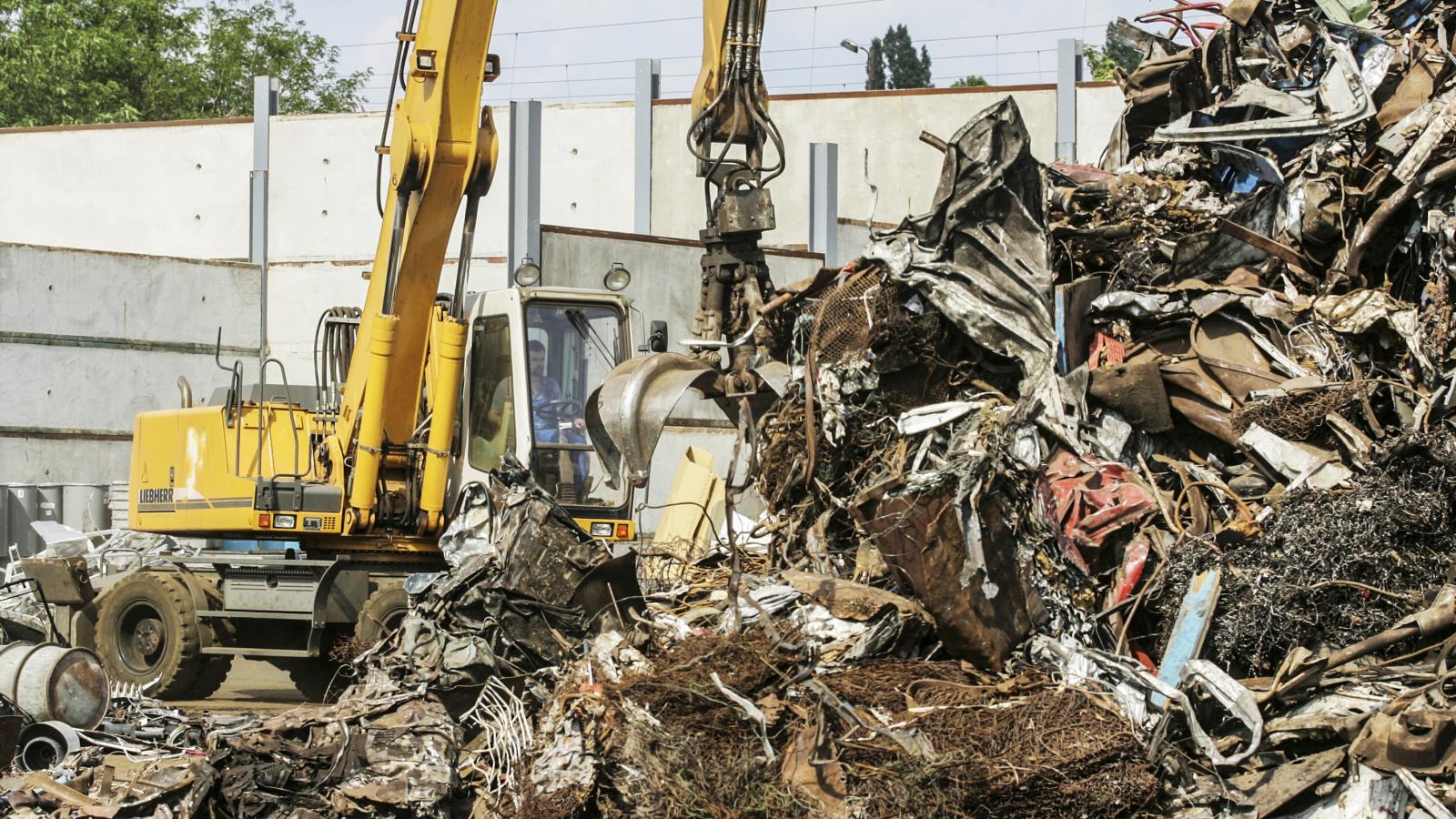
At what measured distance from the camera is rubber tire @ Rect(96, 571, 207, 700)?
9.16 metres

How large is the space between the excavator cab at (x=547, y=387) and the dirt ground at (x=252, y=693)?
6.52 feet

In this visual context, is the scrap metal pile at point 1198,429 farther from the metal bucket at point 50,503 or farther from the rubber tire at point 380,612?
the metal bucket at point 50,503

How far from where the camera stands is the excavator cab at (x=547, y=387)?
846 centimetres

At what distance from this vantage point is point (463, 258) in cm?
829

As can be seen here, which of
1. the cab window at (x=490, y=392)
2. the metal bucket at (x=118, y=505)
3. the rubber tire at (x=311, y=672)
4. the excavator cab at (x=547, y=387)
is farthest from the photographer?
the metal bucket at (x=118, y=505)

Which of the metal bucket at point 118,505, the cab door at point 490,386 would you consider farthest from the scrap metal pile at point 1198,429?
the metal bucket at point 118,505

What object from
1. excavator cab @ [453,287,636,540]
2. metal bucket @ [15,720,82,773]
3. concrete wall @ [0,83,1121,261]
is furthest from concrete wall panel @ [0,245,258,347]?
metal bucket @ [15,720,82,773]

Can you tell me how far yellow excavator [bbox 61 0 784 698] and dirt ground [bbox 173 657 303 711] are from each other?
208mm

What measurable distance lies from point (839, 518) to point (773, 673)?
1328 millimetres

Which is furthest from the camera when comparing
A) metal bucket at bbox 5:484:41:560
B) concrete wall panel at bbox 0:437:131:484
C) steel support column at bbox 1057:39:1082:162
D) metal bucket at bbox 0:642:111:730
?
steel support column at bbox 1057:39:1082:162

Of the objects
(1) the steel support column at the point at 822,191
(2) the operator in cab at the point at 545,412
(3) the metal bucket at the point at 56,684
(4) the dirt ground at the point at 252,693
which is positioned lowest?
(4) the dirt ground at the point at 252,693

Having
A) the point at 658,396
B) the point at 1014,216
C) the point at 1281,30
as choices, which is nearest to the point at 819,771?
the point at 658,396

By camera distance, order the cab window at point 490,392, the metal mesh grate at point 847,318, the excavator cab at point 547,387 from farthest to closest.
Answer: the cab window at point 490,392 → the excavator cab at point 547,387 → the metal mesh grate at point 847,318

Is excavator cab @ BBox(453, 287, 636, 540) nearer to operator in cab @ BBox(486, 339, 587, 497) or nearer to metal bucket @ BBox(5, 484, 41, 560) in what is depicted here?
operator in cab @ BBox(486, 339, 587, 497)
